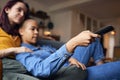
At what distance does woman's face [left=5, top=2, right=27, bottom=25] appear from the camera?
49.2 inches

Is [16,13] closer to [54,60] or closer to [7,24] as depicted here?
[7,24]

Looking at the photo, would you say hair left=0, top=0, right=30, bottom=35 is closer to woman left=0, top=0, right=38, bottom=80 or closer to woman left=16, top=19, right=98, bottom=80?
woman left=0, top=0, right=38, bottom=80

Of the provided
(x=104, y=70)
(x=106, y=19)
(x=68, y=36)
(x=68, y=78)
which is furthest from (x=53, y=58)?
(x=106, y=19)

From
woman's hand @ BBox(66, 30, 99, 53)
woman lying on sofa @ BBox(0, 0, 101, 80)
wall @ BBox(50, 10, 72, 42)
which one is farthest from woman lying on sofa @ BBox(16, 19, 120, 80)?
wall @ BBox(50, 10, 72, 42)

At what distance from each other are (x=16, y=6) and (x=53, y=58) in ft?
2.04

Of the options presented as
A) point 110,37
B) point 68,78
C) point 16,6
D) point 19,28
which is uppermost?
point 16,6

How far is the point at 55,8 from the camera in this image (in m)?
5.45

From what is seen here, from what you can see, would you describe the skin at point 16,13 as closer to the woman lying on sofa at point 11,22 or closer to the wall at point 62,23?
the woman lying on sofa at point 11,22

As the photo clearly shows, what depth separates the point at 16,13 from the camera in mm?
1251

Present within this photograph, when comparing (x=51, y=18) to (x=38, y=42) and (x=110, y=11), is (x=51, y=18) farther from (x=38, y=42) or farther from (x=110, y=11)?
(x=38, y=42)

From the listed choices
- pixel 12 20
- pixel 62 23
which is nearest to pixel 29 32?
pixel 12 20

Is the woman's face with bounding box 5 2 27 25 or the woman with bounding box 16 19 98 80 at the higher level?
the woman's face with bounding box 5 2 27 25

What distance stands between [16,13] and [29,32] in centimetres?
15

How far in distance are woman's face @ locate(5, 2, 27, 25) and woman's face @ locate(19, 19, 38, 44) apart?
2.0 inches
